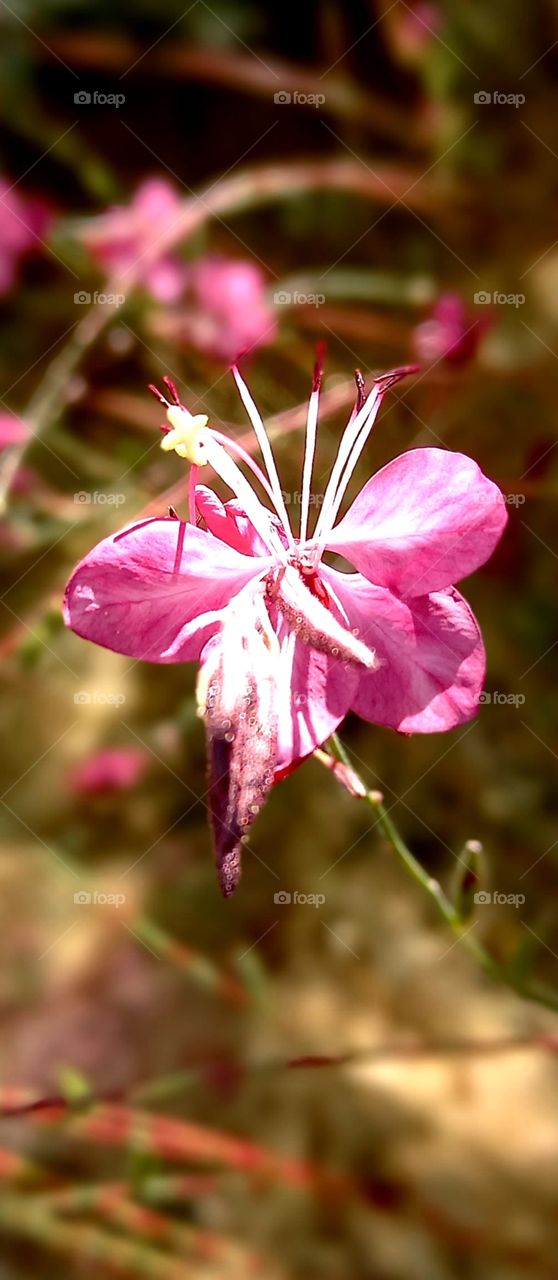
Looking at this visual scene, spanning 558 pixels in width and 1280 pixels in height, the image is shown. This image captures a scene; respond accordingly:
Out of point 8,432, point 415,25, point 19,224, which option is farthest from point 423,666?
point 415,25

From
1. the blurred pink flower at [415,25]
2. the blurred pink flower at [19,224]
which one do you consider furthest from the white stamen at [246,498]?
the blurred pink flower at [415,25]

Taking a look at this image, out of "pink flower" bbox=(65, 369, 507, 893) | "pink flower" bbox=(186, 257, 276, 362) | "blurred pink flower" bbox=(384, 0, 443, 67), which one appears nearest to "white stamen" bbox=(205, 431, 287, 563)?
"pink flower" bbox=(65, 369, 507, 893)

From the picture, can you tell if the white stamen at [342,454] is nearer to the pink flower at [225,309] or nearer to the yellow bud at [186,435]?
the yellow bud at [186,435]

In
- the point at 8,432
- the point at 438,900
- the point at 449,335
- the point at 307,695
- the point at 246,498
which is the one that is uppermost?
the point at 449,335

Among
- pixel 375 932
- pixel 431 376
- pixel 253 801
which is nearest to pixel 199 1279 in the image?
pixel 375 932

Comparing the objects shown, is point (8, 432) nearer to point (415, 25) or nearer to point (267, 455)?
point (267, 455)

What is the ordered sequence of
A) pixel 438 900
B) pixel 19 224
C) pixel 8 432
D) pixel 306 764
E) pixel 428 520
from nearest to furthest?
pixel 428 520
pixel 438 900
pixel 8 432
pixel 306 764
pixel 19 224
